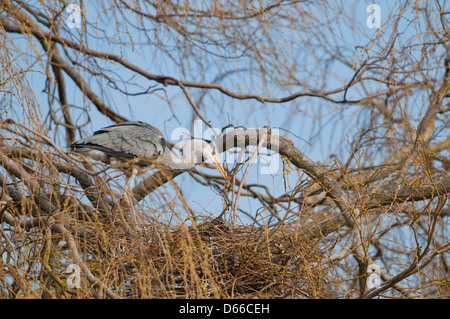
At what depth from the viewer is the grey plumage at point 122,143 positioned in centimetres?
318

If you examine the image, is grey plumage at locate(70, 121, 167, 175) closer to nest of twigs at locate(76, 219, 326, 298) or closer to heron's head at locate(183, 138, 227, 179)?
heron's head at locate(183, 138, 227, 179)

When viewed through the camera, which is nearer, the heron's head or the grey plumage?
the grey plumage

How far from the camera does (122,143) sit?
332 centimetres

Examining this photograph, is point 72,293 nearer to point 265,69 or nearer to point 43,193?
point 43,193

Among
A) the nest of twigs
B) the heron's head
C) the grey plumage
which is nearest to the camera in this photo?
the nest of twigs

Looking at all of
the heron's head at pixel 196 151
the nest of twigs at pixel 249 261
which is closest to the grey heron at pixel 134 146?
the heron's head at pixel 196 151

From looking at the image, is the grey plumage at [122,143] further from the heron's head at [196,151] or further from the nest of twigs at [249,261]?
the nest of twigs at [249,261]

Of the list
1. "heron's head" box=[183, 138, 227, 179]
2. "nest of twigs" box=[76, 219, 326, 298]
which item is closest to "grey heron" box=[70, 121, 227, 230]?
"heron's head" box=[183, 138, 227, 179]

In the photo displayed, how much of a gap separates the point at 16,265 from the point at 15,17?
51.0 inches

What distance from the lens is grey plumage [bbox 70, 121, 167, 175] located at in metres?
3.18

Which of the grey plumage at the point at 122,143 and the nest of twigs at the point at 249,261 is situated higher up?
the grey plumage at the point at 122,143

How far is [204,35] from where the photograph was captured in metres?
3.90

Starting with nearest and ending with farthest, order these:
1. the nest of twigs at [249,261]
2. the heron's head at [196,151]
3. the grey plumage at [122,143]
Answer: the nest of twigs at [249,261]
the grey plumage at [122,143]
the heron's head at [196,151]
